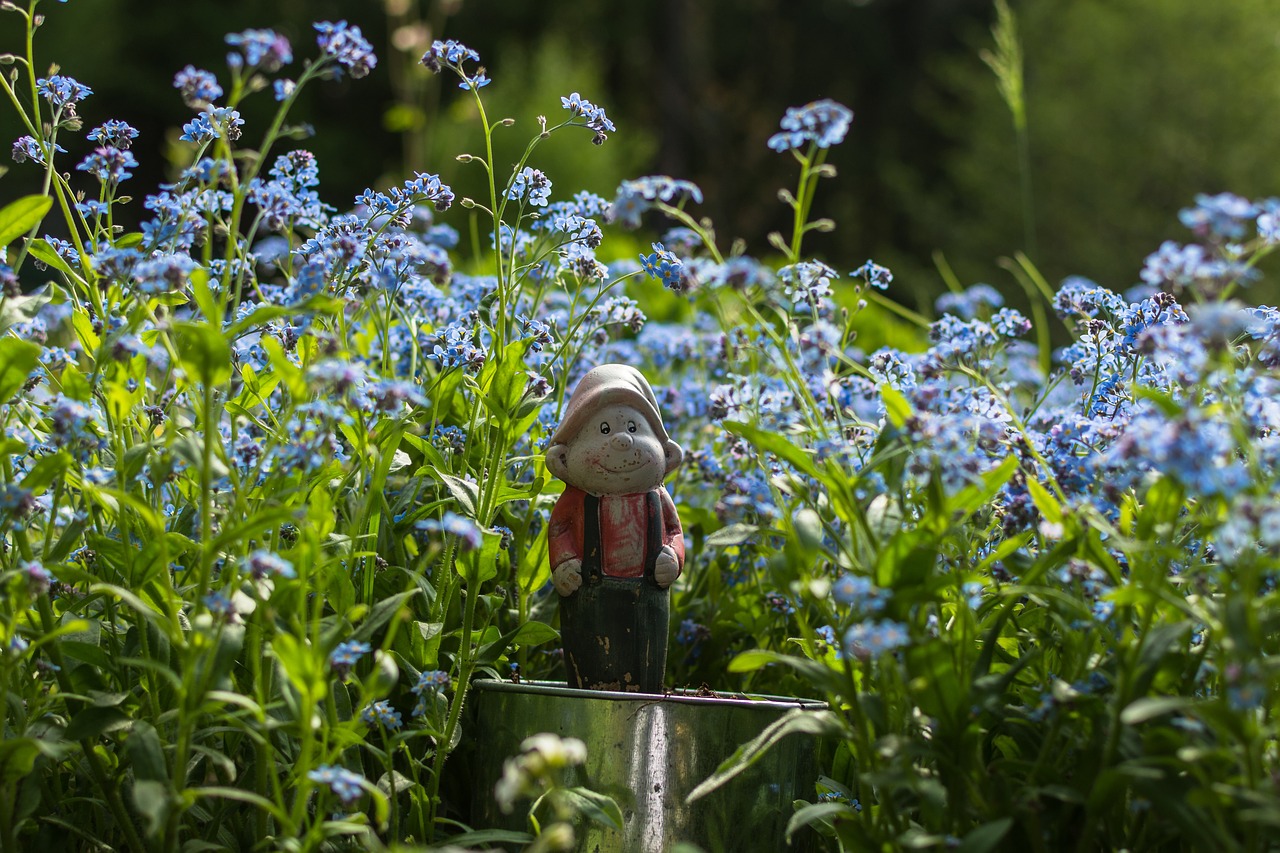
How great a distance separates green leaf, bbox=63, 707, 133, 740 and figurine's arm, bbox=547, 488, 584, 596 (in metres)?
0.82

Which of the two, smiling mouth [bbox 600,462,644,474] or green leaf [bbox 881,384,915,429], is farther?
smiling mouth [bbox 600,462,644,474]

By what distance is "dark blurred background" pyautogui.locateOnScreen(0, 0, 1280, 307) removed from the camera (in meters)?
13.7

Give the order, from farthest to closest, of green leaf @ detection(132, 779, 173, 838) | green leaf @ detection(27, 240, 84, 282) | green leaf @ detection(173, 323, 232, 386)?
green leaf @ detection(27, 240, 84, 282), green leaf @ detection(173, 323, 232, 386), green leaf @ detection(132, 779, 173, 838)

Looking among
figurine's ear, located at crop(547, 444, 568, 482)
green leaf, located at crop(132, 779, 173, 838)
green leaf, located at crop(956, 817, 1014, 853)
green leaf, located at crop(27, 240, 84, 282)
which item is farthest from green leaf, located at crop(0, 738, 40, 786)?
green leaf, located at crop(956, 817, 1014, 853)

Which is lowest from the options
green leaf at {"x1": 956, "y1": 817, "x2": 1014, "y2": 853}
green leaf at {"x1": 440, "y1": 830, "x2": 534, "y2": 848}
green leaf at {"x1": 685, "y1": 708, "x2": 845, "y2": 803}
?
green leaf at {"x1": 440, "y1": 830, "x2": 534, "y2": 848}

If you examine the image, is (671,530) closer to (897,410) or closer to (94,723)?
(897,410)

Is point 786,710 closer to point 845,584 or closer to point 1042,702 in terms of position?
point 1042,702

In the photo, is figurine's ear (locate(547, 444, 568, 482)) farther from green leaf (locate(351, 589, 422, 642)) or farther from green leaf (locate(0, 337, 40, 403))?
green leaf (locate(0, 337, 40, 403))

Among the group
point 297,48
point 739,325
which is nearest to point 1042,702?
point 739,325

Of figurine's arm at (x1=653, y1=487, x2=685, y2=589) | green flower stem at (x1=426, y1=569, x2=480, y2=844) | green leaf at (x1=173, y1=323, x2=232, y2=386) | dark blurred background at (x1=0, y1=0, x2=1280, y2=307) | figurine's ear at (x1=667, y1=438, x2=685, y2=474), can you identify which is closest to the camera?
green leaf at (x1=173, y1=323, x2=232, y2=386)

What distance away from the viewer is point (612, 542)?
247 cm

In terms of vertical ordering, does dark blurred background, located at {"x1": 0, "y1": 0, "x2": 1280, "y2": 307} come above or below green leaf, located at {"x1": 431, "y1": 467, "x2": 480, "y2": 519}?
above

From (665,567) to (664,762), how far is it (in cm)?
37

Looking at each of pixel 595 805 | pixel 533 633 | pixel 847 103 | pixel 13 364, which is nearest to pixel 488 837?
pixel 595 805
